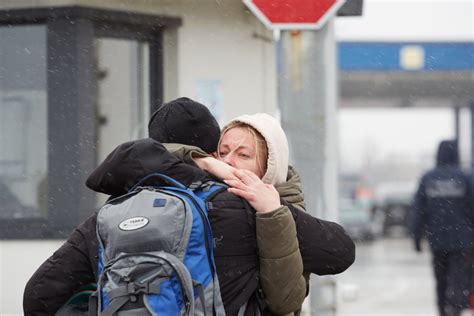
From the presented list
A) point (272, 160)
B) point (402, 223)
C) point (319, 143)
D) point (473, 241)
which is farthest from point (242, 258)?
point (402, 223)

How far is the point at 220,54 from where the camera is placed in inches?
347

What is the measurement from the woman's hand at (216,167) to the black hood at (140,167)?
43 millimetres

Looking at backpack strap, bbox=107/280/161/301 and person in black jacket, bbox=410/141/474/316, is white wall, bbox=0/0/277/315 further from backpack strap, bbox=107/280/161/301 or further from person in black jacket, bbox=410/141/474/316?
backpack strap, bbox=107/280/161/301

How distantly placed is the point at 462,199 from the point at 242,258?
25.2ft

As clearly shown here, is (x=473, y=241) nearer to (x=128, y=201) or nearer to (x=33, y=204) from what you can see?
(x=33, y=204)

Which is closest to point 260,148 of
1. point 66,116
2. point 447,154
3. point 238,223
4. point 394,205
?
point 238,223

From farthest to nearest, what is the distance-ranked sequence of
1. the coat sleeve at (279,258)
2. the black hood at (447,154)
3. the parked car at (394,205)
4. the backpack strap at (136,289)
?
1. the parked car at (394,205)
2. the black hood at (447,154)
3. the coat sleeve at (279,258)
4. the backpack strap at (136,289)

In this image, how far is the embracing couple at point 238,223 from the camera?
3.00 m

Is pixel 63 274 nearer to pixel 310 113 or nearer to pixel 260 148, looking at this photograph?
pixel 260 148

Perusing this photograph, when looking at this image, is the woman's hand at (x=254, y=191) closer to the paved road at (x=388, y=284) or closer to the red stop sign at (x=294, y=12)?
the red stop sign at (x=294, y=12)

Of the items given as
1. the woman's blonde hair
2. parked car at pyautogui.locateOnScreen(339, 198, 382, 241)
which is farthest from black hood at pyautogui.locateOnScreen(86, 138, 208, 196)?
parked car at pyautogui.locateOnScreen(339, 198, 382, 241)

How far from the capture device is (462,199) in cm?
1035

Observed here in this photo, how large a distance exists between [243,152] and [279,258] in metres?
0.40

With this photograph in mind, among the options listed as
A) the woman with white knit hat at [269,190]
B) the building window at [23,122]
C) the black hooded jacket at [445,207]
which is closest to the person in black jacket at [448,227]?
the black hooded jacket at [445,207]
